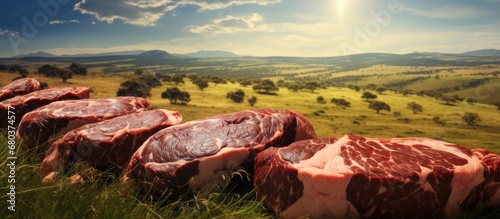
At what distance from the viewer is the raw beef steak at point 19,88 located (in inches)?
444

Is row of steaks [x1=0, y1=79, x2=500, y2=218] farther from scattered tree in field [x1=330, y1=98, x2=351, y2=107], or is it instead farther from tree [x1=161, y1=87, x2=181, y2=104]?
scattered tree in field [x1=330, y1=98, x2=351, y2=107]

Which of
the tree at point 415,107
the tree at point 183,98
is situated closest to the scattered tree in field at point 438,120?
the tree at point 415,107

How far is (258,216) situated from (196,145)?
1501 millimetres

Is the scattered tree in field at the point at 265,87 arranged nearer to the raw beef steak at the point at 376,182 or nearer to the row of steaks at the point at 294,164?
the row of steaks at the point at 294,164

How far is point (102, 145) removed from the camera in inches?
245

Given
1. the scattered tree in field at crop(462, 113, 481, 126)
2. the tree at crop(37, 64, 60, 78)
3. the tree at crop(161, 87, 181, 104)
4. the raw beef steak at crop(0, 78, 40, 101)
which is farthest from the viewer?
the scattered tree in field at crop(462, 113, 481, 126)

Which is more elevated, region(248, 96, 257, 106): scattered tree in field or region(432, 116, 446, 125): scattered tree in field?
region(248, 96, 257, 106): scattered tree in field

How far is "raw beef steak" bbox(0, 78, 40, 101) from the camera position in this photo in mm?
11281

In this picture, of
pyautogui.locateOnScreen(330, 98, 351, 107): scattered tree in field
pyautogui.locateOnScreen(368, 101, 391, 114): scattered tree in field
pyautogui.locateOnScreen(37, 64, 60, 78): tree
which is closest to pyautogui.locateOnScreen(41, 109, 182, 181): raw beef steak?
pyautogui.locateOnScreen(37, 64, 60, 78): tree

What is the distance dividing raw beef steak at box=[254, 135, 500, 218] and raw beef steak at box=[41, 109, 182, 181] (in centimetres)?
285

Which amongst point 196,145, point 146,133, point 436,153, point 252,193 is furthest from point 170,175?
point 436,153

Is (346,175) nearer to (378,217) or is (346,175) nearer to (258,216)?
(378,217)

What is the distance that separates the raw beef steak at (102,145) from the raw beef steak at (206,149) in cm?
79

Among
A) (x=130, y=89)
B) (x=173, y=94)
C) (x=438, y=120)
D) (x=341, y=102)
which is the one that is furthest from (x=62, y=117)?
(x=438, y=120)
